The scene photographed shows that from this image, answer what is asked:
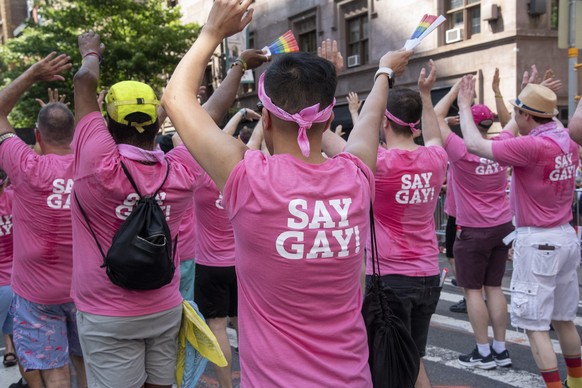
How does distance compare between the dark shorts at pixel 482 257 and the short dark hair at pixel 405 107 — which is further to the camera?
the dark shorts at pixel 482 257

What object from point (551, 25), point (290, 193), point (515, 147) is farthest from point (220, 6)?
point (551, 25)

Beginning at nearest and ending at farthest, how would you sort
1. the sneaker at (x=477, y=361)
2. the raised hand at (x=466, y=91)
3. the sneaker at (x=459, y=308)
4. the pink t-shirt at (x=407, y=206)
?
the pink t-shirt at (x=407, y=206), the raised hand at (x=466, y=91), the sneaker at (x=477, y=361), the sneaker at (x=459, y=308)

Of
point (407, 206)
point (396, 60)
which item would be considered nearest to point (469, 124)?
point (407, 206)

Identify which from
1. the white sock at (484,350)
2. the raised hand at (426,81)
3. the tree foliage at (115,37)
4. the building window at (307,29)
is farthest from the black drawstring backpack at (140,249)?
the tree foliage at (115,37)

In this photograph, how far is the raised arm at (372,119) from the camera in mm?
2447

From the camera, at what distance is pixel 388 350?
2350 mm

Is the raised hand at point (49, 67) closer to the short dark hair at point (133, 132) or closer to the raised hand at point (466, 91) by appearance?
the short dark hair at point (133, 132)

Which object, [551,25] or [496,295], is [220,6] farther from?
[551,25]

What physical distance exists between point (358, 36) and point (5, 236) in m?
17.4

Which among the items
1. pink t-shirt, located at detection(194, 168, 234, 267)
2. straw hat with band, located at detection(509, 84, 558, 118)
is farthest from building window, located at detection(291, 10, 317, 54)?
straw hat with band, located at detection(509, 84, 558, 118)

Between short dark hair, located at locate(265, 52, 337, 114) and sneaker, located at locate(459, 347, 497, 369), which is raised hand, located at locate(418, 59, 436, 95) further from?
sneaker, located at locate(459, 347, 497, 369)

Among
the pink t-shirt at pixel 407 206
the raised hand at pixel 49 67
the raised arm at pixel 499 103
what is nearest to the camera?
the raised hand at pixel 49 67

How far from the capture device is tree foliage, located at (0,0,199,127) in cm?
2261

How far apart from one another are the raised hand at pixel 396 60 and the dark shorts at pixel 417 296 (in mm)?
1417
